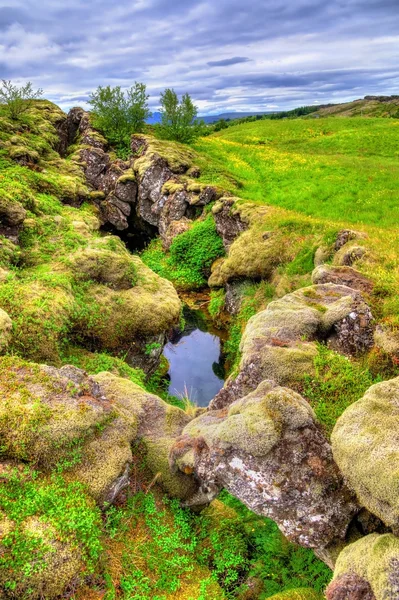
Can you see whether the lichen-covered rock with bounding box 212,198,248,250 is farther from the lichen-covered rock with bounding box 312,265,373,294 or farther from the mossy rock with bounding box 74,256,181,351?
the lichen-covered rock with bounding box 312,265,373,294

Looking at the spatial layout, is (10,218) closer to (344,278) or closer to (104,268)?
(104,268)

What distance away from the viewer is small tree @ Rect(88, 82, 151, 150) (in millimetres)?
46844

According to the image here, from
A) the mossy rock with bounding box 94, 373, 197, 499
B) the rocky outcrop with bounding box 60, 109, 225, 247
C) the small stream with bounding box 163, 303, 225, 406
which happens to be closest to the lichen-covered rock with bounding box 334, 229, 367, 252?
the small stream with bounding box 163, 303, 225, 406

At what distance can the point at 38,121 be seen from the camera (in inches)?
1783

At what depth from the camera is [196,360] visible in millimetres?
22531

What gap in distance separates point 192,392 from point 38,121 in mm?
39239

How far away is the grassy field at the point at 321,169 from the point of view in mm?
27578

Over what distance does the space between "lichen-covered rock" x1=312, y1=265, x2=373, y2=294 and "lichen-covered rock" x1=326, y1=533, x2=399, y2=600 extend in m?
8.82

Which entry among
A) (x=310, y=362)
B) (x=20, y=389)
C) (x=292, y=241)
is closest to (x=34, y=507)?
(x=20, y=389)

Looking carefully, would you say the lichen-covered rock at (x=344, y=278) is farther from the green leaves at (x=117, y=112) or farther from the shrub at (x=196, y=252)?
the green leaves at (x=117, y=112)

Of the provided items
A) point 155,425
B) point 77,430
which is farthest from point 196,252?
point 77,430

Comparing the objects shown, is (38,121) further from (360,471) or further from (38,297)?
(360,471)

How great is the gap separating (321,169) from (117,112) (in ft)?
80.6

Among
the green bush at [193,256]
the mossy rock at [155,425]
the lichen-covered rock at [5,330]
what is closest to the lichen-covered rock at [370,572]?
the mossy rock at [155,425]
